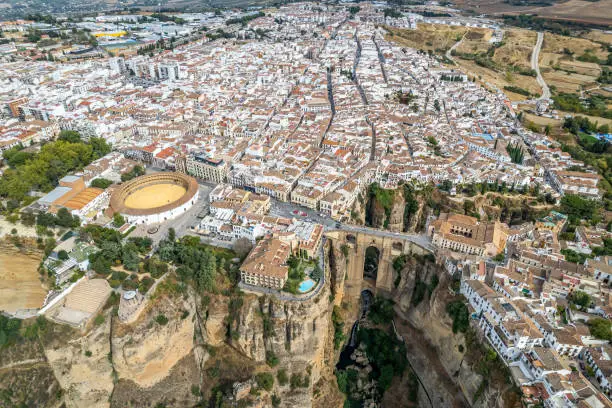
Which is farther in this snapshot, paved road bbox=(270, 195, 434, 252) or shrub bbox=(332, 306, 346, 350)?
paved road bbox=(270, 195, 434, 252)

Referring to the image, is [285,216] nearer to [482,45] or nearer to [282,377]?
[282,377]

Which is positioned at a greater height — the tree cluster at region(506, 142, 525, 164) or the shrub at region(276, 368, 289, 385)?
the tree cluster at region(506, 142, 525, 164)

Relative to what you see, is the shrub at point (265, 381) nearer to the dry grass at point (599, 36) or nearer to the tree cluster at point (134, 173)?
the tree cluster at point (134, 173)

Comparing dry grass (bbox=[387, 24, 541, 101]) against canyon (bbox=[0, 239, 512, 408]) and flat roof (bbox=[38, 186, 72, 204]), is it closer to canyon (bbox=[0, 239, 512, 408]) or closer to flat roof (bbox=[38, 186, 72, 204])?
canyon (bbox=[0, 239, 512, 408])

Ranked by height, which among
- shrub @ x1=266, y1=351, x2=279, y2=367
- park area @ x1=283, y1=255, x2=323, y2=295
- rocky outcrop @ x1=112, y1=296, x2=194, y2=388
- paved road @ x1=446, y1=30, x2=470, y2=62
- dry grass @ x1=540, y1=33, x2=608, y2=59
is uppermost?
dry grass @ x1=540, y1=33, x2=608, y2=59

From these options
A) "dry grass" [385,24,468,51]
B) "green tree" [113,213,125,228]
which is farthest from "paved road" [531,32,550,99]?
"green tree" [113,213,125,228]

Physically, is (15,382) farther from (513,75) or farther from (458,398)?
(513,75)

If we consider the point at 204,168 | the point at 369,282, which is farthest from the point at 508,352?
the point at 204,168
